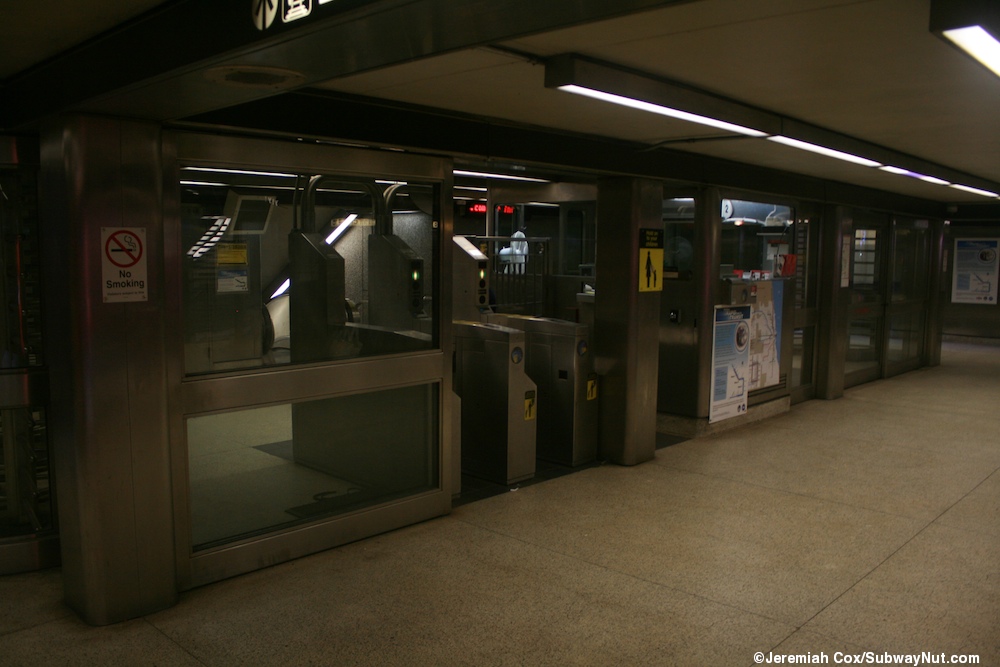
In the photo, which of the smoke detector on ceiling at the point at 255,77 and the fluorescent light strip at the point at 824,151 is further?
the fluorescent light strip at the point at 824,151

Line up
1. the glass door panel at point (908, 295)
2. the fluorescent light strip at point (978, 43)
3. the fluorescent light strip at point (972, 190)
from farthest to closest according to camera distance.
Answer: the glass door panel at point (908, 295) < the fluorescent light strip at point (972, 190) < the fluorescent light strip at point (978, 43)

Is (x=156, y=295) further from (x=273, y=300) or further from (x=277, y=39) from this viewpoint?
(x=277, y=39)

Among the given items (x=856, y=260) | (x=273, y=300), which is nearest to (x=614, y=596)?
(x=273, y=300)

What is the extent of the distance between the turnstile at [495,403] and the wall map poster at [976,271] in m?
12.3

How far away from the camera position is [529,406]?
18.6ft

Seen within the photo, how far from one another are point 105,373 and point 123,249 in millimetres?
534

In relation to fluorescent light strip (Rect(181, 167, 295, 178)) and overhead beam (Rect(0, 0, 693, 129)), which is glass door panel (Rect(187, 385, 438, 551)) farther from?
overhead beam (Rect(0, 0, 693, 129))

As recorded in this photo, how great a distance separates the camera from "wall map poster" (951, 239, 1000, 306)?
46.8 feet

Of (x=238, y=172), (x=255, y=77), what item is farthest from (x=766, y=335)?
(x=255, y=77)

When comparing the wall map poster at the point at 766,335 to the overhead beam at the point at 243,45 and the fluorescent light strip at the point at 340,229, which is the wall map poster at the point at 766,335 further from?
the overhead beam at the point at 243,45

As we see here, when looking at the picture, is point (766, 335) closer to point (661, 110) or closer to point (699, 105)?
point (699, 105)

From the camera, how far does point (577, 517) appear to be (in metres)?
4.89

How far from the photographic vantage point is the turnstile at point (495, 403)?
555 cm

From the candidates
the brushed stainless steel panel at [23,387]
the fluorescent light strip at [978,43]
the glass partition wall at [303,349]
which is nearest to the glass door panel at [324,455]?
the glass partition wall at [303,349]
